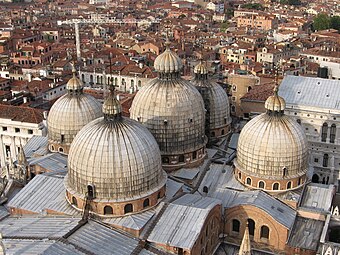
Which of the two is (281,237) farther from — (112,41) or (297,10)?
(297,10)

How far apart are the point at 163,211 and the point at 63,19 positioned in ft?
397

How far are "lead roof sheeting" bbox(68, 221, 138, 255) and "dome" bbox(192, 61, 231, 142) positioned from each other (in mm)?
13854

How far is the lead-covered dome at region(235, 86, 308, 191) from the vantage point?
29781 millimetres

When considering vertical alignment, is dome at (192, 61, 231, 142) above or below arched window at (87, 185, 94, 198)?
above

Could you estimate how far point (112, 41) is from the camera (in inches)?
3947

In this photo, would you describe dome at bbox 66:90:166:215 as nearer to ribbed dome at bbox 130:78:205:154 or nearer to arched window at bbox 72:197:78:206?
arched window at bbox 72:197:78:206

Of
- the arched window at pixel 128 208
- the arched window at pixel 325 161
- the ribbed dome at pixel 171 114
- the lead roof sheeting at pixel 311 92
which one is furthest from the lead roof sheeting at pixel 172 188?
the arched window at pixel 325 161

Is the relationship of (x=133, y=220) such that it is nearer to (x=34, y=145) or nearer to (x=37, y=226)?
(x=37, y=226)

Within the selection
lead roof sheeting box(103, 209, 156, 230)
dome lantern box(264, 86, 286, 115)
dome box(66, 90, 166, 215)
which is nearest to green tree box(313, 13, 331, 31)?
dome lantern box(264, 86, 286, 115)

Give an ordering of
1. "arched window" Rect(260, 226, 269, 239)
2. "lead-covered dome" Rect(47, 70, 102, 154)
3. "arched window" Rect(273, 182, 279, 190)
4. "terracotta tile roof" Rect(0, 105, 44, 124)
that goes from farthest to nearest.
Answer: "terracotta tile roof" Rect(0, 105, 44, 124) < "lead-covered dome" Rect(47, 70, 102, 154) < "arched window" Rect(273, 182, 279, 190) < "arched window" Rect(260, 226, 269, 239)

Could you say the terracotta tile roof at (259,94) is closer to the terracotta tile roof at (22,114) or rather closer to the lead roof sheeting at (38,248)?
the terracotta tile roof at (22,114)

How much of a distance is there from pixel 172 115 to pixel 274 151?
6520mm

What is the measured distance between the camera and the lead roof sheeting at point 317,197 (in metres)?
30.5

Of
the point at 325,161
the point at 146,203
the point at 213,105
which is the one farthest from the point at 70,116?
the point at 325,161
